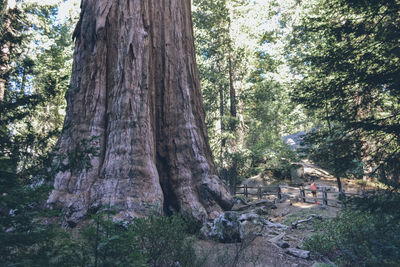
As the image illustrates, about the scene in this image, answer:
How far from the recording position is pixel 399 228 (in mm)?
5508

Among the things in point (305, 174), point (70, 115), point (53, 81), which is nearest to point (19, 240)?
point (53, 81)

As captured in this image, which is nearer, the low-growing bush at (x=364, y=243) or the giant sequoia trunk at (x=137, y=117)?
the low-growing bush at (x=364, y=243)

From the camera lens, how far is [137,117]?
695 centimetres

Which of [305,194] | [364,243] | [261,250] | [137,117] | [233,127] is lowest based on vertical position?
[305,194]

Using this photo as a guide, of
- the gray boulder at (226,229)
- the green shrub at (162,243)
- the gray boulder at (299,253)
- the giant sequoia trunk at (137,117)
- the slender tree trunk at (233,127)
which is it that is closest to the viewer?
the green shrub at (162,243)

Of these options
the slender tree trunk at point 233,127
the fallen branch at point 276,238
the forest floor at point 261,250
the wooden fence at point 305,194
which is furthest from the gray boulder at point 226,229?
the slender tree trunk at point 233,127

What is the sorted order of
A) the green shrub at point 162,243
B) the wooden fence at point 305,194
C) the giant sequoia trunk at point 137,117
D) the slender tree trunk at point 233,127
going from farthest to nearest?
the slender tree trunk at point 233,127
the wooden fence at point 305,194
the giant sequoia trunk at point 137,117
the green shrub at point 162,243

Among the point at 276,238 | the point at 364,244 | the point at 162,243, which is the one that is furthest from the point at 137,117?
the point at 364,244

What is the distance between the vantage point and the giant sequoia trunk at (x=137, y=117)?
6.27 m

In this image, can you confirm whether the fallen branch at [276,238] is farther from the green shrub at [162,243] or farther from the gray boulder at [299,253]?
the green shrub at [162,243]

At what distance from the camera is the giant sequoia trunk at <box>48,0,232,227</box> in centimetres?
627

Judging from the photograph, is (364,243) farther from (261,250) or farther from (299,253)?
(261,250)

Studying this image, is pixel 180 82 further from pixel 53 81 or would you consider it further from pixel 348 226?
pixel 348 226

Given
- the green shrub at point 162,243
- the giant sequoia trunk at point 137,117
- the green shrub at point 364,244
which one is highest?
the giant sequoia trunk at point 137,117
